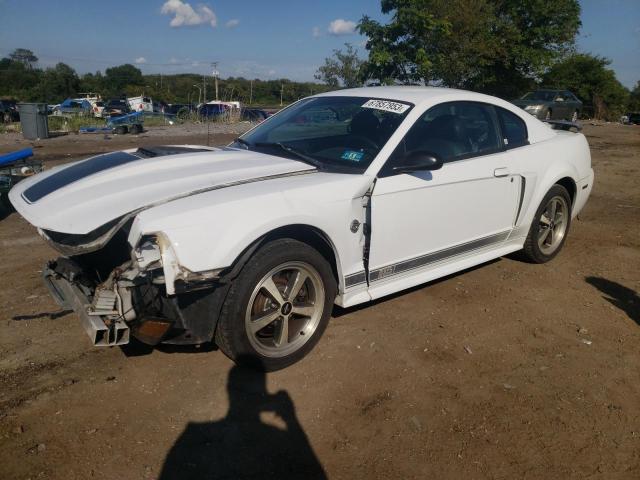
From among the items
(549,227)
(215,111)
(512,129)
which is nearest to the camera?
(512,129)

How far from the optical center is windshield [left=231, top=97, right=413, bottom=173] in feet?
11.7

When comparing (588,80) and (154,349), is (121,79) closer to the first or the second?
(588,80)

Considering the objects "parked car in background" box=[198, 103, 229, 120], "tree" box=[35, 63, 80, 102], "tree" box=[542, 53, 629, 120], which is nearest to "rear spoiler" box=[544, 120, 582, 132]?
"parked car in background" box=[198, 103, 229, 120]

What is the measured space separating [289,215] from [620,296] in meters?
3.33

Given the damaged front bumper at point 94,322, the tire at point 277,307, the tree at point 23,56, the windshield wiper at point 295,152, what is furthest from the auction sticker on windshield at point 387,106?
→ the tree at point 23,56

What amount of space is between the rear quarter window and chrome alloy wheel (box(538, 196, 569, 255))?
751 millimetres

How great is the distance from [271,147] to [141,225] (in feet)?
5.39

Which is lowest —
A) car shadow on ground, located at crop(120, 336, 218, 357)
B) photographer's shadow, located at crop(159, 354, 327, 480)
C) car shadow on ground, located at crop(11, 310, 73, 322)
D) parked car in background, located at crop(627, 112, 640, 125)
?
photographer's shadow, located at crop(159, 354, 327, 480)

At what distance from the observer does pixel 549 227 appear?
507 centimetres

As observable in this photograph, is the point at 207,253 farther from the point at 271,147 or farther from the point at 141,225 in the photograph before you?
the point at 271,147

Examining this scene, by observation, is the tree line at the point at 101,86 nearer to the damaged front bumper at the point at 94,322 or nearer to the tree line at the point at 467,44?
the tree line at the point at 467,44

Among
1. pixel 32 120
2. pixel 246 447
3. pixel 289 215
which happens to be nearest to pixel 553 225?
pixel 289 215

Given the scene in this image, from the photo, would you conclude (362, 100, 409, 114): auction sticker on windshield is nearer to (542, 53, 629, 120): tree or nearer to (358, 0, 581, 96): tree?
(358, 0, 581, 96): tree

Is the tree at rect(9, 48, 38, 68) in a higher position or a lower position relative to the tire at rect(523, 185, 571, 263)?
higher
